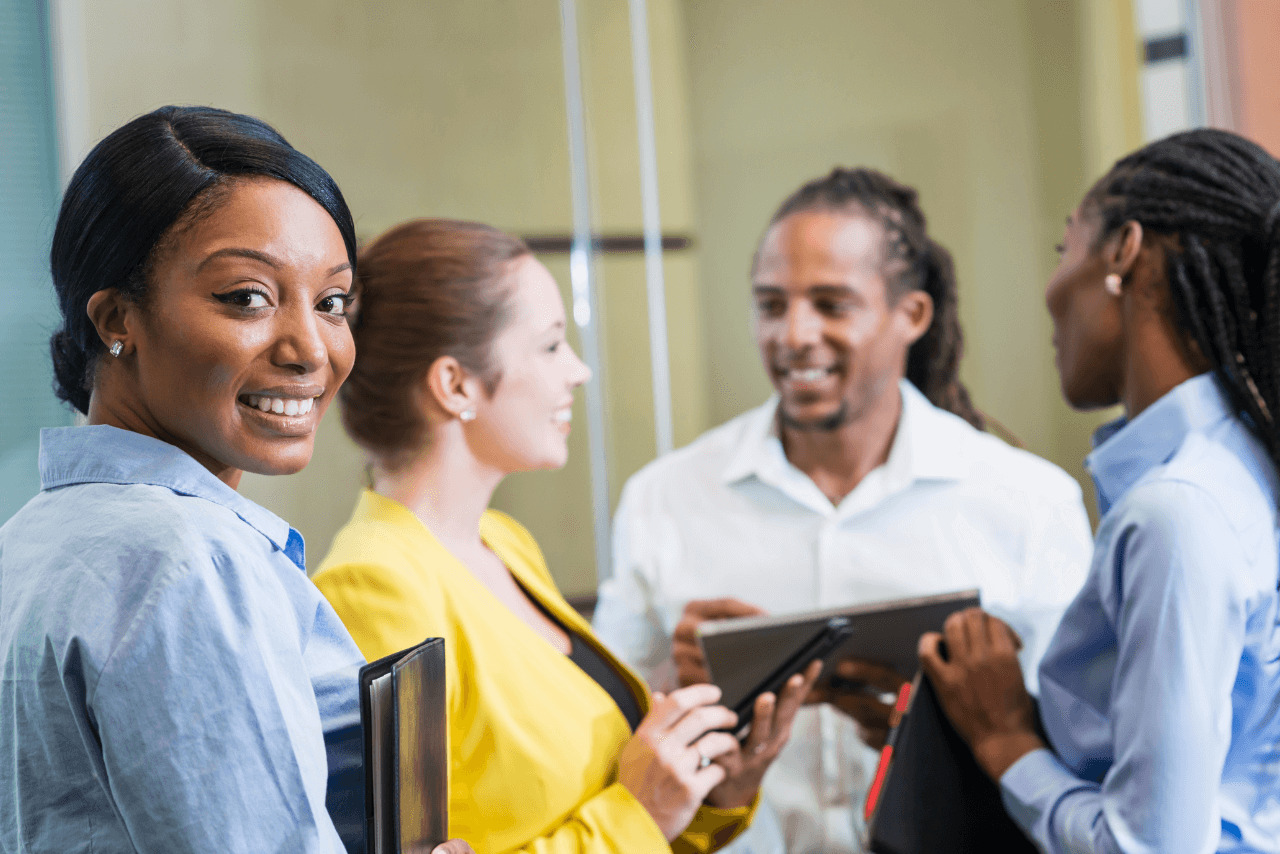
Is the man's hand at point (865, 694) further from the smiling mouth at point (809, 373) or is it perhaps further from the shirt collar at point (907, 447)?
the smiling mouth at point (809, 373)

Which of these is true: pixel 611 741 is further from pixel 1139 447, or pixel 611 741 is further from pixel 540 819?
pixel 1139 447

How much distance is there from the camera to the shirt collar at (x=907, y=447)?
1.96 meters

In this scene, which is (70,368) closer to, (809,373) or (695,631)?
(695,631)

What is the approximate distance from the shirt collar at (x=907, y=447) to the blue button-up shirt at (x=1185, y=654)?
69 cm

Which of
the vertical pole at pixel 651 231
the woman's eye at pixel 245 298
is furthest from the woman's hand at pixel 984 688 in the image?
the vertical pole at pixel 651 231

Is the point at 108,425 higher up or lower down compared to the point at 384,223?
lower down

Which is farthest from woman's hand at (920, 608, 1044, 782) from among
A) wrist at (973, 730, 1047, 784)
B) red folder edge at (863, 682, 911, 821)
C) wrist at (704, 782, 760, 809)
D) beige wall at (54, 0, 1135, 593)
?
beige wall at (54, 0, 1135, 593)

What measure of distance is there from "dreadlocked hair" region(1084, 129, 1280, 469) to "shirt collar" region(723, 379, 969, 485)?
699mm

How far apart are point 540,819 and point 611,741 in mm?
169

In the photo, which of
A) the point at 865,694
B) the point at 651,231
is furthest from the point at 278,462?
the point at 651,231

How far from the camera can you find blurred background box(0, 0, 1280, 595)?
2270 mm

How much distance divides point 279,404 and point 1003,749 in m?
1.10

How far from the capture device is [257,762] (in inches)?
24.4

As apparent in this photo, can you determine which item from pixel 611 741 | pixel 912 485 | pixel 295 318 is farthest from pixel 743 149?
pixel 295 318
